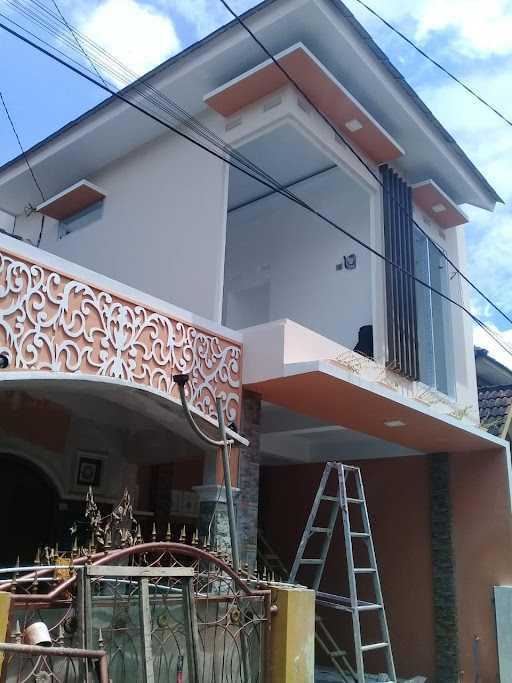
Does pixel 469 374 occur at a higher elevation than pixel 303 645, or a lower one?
higher

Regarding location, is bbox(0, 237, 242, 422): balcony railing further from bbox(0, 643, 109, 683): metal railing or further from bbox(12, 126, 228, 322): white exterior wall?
bbox(0, 643, 109, 683): metal railing

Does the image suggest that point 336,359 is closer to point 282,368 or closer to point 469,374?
point 282,368

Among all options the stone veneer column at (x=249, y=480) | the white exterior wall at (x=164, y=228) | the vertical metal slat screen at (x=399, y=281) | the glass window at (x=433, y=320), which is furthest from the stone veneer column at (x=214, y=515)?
the glass window at (x=433, y=320)

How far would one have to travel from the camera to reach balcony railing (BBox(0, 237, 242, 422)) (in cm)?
462

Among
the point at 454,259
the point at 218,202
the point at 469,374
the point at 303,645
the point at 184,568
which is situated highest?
the point at 454,259

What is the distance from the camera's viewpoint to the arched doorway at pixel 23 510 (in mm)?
7504

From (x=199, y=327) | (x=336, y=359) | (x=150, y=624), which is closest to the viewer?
(x=150, y=624)

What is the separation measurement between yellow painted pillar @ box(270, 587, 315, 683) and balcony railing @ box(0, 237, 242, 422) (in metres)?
2.07

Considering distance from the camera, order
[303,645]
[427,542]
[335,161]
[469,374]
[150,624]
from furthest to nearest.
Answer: [469,374] < [427,542] < [335,161] < [303,645] < [150,624]

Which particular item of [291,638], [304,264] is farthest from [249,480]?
[304,264]

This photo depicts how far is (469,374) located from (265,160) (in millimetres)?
4512

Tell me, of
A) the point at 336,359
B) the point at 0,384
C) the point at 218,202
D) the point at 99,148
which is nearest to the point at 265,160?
the point at 218,202

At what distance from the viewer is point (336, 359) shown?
683 centimetres

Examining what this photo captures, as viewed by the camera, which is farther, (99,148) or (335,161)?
(99,148)
